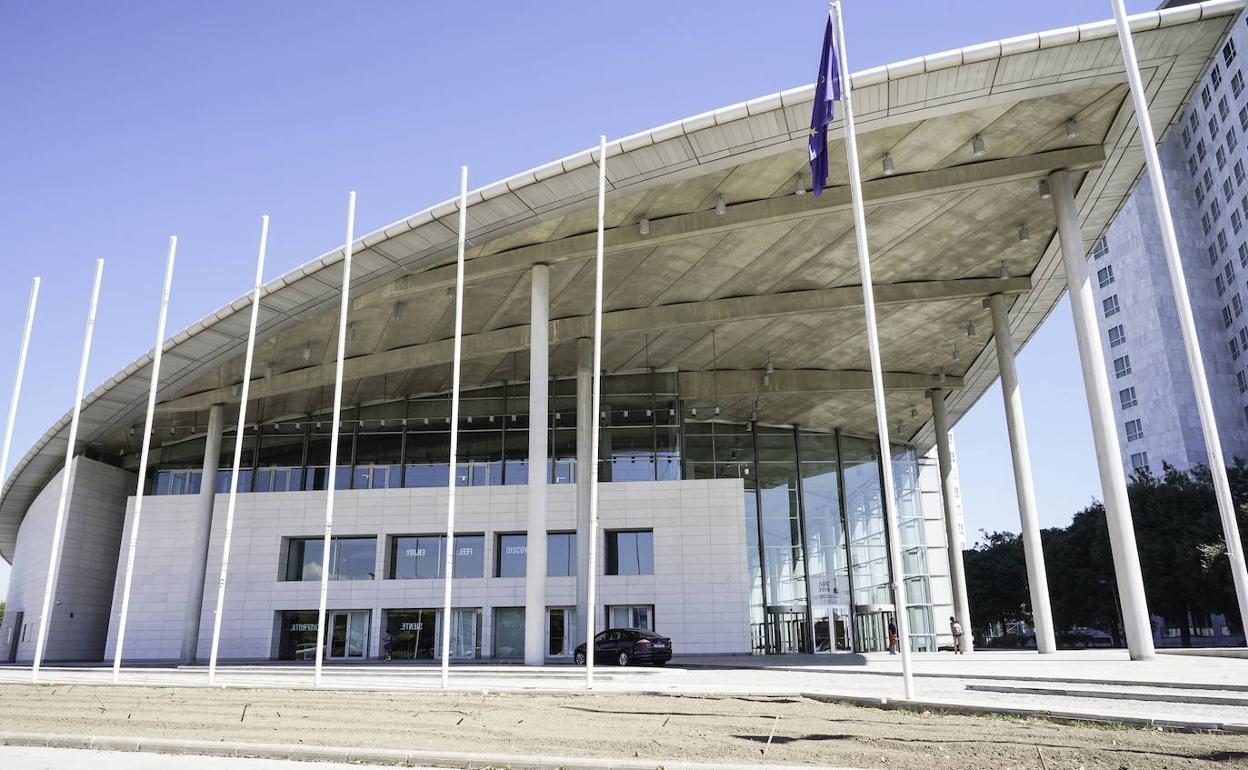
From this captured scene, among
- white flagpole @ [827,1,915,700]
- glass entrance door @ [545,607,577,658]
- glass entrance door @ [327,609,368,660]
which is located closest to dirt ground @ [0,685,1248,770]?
white flagpole @ [827,1,915,700]

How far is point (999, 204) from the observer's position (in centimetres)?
2264


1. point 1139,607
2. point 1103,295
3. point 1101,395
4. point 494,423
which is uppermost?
point 1103,295

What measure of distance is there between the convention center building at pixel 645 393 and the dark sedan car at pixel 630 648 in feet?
11.4

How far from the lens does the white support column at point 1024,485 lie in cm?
2405

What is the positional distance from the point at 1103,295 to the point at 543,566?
7332cm

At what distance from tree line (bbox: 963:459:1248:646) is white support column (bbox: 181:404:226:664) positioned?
3800 cm

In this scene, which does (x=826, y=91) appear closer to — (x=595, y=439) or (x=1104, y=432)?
(x=595, y=439)

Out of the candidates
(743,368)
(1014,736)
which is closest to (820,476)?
(743,368)

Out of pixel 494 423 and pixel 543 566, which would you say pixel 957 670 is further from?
pixel 494 423

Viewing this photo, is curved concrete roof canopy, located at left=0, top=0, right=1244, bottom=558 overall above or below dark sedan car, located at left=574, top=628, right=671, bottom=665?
above

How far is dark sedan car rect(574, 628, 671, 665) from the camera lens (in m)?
24.1

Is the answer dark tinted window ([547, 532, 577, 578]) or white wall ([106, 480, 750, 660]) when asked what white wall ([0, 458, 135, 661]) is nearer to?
white wall ([106, 480, 750, 660])

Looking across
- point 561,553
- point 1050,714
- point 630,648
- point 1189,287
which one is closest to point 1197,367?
point 1050,714

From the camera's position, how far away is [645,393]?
34125 mm
